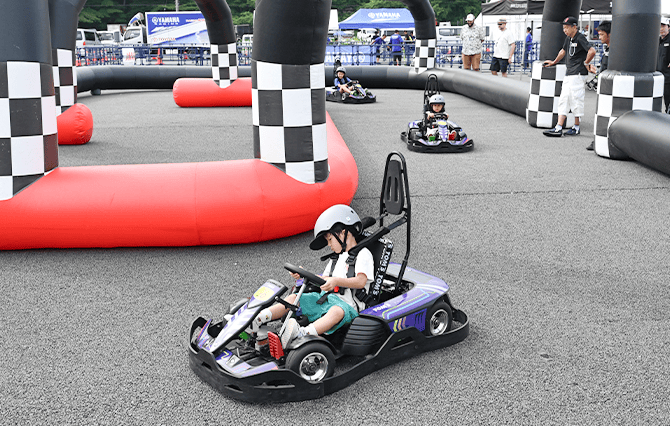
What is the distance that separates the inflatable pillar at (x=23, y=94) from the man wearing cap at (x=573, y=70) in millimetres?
5911

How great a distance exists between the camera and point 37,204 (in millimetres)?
3648

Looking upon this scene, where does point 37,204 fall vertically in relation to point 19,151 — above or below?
below

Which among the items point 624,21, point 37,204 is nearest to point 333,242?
point 37,204

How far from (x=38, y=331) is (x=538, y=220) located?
309 centimetres

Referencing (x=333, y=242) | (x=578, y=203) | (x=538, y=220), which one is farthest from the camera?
(x=578, y=203)

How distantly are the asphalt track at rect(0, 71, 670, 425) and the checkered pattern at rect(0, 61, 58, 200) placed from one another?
0.48 meters

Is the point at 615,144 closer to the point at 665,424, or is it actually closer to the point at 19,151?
the point at 665,424

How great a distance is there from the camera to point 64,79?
777 centimetres

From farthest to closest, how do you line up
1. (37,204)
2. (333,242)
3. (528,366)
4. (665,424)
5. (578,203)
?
(578,203) < (37,204) < (333,242) < (528,366) < (665,424)

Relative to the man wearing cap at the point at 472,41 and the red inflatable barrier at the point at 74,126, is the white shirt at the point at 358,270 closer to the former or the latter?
the red inflatable barrier at the point at 74,126

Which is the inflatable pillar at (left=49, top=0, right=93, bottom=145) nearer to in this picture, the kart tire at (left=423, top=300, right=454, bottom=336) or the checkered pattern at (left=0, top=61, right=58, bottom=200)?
the checkered pattern at (left=0, top=61, right=58, bottom=200)

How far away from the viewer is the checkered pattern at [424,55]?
1367cm

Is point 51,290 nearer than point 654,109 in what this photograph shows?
Yes

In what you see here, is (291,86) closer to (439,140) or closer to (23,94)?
(23,94)
